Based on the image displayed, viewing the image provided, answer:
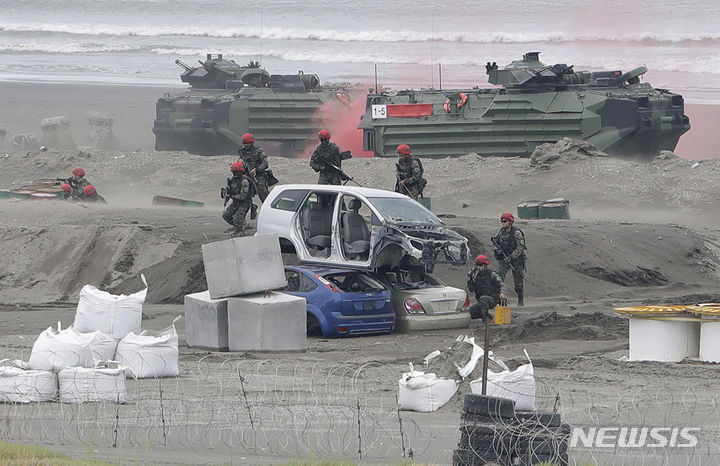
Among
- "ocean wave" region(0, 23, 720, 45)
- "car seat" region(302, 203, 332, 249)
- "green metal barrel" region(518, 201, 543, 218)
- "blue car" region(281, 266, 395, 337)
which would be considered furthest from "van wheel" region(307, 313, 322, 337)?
"ocean wave" region(0, 23, 720, 45)

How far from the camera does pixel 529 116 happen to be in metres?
33.3

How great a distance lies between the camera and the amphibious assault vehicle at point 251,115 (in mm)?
37344

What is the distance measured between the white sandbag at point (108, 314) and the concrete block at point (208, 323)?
1.58 meters

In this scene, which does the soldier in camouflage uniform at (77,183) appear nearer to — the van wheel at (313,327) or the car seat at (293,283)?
the car seat at (293,283)

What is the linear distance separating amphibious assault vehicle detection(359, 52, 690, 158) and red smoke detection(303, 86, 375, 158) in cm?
316

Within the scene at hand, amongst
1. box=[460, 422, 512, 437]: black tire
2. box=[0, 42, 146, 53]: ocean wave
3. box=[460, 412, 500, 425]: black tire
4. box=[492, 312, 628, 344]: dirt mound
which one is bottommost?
box=[492, 312, 628, 344]: dirt mound

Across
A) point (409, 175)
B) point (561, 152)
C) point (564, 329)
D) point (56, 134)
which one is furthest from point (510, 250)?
point (56, 134)

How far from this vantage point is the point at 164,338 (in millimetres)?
13594

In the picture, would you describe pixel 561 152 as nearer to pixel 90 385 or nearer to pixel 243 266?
pixel 243 266

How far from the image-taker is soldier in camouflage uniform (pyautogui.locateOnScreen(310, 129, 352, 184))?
22.5 m

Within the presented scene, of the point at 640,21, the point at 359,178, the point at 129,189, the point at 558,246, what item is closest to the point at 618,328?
the point at 558,246

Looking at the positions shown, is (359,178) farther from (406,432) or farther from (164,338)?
(406,432)

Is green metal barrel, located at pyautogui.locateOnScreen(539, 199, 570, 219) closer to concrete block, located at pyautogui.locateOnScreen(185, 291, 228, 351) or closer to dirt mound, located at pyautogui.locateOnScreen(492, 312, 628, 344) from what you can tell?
dirt mound, located at pyautogui.locateOnScreen(492, 312, 628, 344)

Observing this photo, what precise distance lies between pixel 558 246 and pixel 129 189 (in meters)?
14.3
